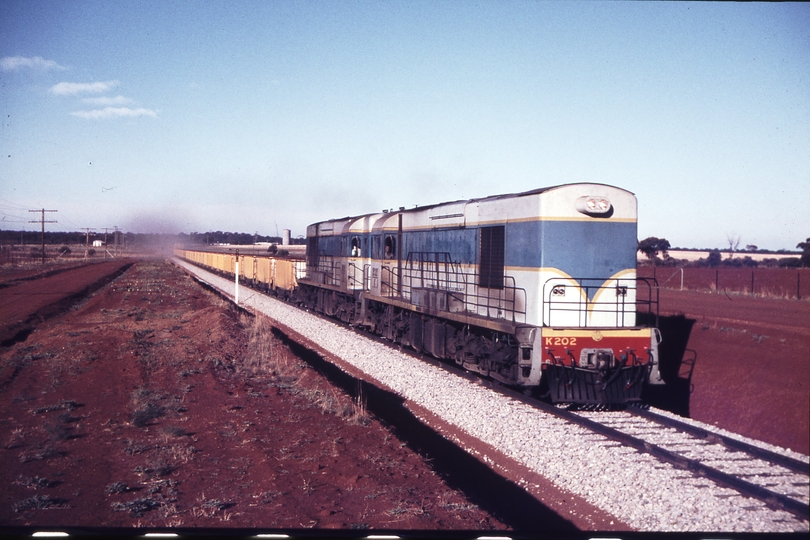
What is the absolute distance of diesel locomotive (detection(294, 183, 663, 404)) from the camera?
35.7 ft

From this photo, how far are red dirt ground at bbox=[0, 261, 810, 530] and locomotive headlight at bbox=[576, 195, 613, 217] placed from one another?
4.11 meters

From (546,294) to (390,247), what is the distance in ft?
29.9

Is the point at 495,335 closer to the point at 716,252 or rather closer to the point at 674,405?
the point at 674,405

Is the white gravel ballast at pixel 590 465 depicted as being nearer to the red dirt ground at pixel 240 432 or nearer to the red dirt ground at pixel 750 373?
the red dirt ground at pixel 240 432

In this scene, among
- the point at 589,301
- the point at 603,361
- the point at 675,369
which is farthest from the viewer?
the point at 675,369

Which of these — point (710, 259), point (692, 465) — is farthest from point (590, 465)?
point (710, 259)

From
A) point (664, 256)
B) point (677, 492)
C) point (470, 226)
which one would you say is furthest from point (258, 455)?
point (664, 256)

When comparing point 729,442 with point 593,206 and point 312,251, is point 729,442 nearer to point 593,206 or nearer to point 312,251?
point 593,206

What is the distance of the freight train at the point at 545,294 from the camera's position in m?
10.9

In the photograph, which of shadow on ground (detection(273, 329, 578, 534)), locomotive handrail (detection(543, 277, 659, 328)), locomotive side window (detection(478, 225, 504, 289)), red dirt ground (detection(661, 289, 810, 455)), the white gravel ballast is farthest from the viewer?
locomotive side window (detection(478, 225, 504, 289))

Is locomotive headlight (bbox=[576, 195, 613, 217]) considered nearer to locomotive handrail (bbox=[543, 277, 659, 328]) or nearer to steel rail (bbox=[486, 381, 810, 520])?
locomotive handrail (bbox=[543, 277, 659, 328])

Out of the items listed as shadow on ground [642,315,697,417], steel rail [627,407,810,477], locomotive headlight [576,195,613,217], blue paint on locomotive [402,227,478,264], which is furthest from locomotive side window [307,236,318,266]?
steel rail [627,407,810,477]

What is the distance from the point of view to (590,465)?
8016mm

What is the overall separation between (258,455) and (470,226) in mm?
8065
